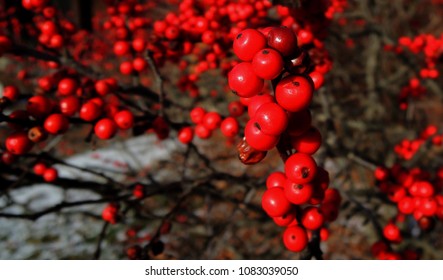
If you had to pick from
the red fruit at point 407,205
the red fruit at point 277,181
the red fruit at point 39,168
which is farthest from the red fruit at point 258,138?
the red fruit at point 39,168

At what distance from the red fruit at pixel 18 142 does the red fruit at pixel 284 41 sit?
163cm

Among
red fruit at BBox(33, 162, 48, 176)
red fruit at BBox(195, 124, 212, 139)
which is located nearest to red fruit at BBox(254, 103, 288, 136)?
red fruit at BBox(195, 124, 212, 139)

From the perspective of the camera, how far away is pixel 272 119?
127 cm

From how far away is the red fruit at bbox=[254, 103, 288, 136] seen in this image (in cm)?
127

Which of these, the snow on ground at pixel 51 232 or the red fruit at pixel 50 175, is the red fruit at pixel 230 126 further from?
the snow on ground at pixel 51 232

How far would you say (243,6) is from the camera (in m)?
2.98

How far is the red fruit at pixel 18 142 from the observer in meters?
1.96

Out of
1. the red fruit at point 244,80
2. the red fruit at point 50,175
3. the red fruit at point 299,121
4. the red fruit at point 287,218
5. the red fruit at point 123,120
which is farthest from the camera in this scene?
the red fruit at point 50,175

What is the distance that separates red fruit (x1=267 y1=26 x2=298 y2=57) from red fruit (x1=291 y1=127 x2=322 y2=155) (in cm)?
42

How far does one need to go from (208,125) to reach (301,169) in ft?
4.33

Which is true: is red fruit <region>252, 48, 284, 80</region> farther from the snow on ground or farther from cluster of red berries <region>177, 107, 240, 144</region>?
the snow on ground

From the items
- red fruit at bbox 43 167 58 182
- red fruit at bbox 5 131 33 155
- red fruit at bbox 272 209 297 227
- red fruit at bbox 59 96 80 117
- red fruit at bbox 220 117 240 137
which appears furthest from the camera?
red fruit at bbox 43 167 58 182

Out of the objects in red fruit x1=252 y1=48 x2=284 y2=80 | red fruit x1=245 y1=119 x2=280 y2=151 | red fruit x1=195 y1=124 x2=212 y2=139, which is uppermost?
red fruit x1=252 y1=48 x2=284 y2=80
